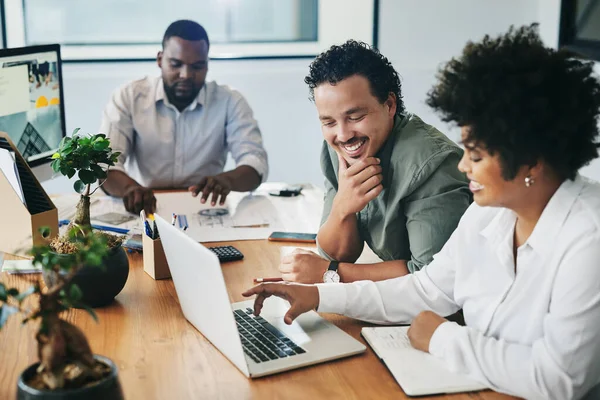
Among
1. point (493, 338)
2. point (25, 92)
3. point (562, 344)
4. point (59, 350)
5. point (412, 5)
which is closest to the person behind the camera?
point (59, 350)

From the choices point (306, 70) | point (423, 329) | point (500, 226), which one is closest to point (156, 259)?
point (423, 329)

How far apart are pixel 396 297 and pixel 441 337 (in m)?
0.21

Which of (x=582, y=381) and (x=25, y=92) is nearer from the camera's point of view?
(x=582, y=381)

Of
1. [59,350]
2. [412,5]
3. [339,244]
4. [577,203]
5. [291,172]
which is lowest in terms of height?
[291,172]

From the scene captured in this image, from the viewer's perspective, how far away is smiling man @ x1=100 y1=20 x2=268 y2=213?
2893mm

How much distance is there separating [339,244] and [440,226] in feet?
0.98

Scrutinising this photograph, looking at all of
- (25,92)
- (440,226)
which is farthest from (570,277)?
(25,92)

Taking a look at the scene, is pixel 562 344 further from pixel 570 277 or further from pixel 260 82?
pixel 260 82

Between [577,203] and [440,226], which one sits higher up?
[577,203]

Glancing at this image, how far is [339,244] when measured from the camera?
1.86 m

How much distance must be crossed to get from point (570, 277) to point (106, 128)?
2.09 metres

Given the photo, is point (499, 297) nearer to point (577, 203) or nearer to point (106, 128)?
point (577, 203)

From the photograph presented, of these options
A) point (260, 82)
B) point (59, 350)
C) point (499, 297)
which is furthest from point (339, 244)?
point (260, 82)

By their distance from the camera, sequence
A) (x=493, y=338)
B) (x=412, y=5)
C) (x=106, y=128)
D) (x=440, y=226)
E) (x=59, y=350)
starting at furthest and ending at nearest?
(x=412, y=5) < (x=106, y=128) < (x=440, y=226) < (x=493, y=338) < (x=59, y=350)
